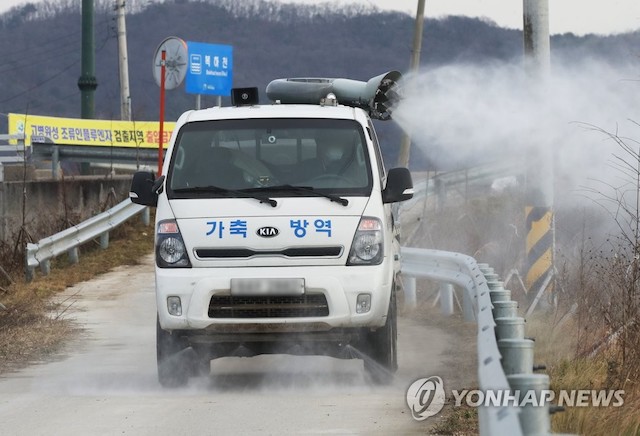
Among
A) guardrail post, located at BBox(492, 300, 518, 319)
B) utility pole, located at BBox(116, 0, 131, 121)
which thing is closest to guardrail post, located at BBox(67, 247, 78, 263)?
guardrail post, located at BBox(492, 300, 518, 319)

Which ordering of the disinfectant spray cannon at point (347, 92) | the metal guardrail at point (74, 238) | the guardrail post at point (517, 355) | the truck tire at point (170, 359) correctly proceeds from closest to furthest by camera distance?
the guardrail post at point (517, 355) → the truck tire at point (170, 359) → the disinfectant spray cannon at point (347, 92) → the metal guardrail at point (74, 238)

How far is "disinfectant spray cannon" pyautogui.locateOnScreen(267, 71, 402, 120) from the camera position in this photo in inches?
536

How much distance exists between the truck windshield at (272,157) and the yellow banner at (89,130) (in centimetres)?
3928

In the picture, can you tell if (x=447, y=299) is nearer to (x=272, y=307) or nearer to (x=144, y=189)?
(x=144, y=189)

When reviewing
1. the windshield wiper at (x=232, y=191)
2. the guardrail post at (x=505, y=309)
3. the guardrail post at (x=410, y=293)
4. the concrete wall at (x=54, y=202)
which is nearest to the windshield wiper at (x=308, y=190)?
the windshield wiper at (x=232, y=191)

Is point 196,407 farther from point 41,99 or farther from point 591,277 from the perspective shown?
point 41,99

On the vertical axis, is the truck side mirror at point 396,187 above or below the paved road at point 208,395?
above

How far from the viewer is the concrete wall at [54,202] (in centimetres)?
2203

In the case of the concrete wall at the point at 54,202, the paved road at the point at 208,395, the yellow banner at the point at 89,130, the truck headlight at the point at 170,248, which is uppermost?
the truck headlight at the point at 170,248

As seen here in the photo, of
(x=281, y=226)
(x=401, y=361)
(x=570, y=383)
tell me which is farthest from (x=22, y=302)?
(x=570, y=383)

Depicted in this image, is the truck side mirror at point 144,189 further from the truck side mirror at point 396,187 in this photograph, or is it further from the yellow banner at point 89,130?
the yellow banner at point 89,130

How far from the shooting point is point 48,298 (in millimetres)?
17312

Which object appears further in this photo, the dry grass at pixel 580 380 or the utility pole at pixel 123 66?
the utility pole at pixel 123 66

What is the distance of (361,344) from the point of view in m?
10.2
